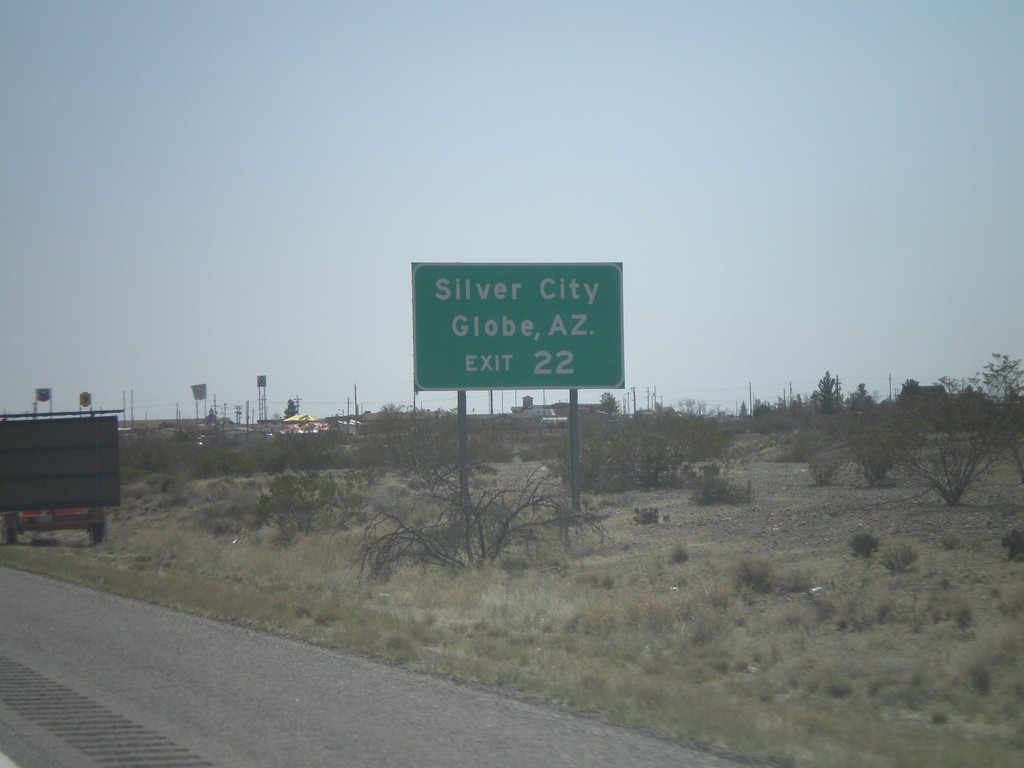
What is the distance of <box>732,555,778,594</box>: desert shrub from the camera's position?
1420 centimetres

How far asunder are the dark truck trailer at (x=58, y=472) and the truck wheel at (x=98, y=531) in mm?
27

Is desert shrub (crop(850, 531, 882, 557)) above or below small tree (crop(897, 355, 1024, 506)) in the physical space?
below

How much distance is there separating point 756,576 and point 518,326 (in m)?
7.49

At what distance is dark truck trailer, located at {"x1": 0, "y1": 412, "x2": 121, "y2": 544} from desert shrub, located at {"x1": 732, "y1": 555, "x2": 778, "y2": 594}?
2007 centimetres

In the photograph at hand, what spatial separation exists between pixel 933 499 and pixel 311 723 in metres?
18.7

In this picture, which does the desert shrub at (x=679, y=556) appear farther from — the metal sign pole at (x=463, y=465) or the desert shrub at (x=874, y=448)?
the desert shrub at (x=874, y=448)

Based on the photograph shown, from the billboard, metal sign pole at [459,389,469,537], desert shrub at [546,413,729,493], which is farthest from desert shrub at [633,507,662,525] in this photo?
the billboard

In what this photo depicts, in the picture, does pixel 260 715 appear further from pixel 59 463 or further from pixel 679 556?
pixel 59 463

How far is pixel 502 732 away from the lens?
296 inches

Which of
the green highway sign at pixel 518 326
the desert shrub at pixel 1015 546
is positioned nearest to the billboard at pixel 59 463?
the green highway sign at pixel 518 326

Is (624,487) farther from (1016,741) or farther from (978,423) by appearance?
(1016,741)

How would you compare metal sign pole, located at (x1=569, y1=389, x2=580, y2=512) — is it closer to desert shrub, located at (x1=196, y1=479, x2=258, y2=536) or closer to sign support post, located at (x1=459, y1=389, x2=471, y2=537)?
sign support post, located at (x1=459, y1=389, x2=471, y2=537)

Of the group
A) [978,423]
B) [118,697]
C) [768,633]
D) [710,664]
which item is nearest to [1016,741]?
[710,664]

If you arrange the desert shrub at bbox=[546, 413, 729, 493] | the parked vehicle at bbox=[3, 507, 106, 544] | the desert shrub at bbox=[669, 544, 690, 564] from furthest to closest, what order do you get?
the desert shrub at bbox=[546, 413, 729, 493] → the parked vehicle at bbox=[3, 507, 106, 544] → the desert shrub at bbox=[669, 544, 690, 564]
